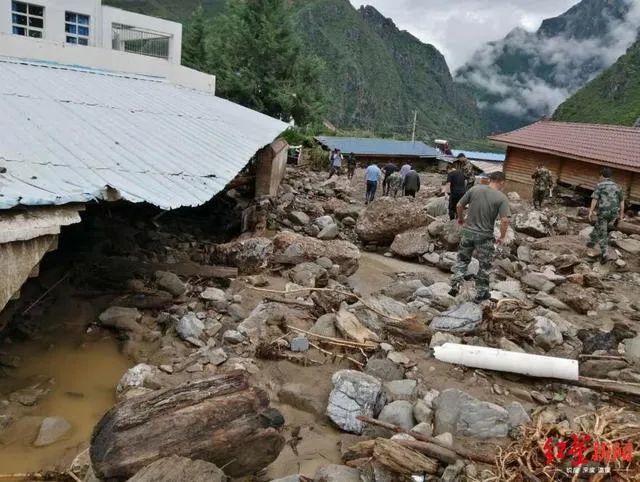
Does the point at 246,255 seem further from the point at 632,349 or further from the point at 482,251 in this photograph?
the point at 632,349

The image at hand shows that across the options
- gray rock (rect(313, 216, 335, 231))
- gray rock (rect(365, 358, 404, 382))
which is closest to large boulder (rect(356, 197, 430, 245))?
gray rock (rect(313, 216, 335, 231))

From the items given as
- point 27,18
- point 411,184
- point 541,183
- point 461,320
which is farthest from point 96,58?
point 461,320

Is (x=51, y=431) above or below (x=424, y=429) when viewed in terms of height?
→ below

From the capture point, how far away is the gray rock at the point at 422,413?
3.98 meters

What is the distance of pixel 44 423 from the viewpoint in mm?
3898

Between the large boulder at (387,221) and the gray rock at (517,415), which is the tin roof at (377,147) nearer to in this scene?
the large boulder at (387,221)

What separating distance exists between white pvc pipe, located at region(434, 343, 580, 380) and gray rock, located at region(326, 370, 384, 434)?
96 cm

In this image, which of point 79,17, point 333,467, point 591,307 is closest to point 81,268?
point 333,467

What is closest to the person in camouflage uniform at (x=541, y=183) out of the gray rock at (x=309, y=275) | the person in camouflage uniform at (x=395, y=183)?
the person in camouflage uniform at (x=395, y=183)

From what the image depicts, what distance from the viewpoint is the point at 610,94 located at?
2015 inches

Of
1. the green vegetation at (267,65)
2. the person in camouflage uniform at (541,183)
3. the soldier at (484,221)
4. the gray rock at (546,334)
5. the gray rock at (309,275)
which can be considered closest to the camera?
the gray rock at (546,334)

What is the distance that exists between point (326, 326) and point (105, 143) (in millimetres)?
3183

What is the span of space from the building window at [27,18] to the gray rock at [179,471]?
16368mm

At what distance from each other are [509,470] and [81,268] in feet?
17.5
